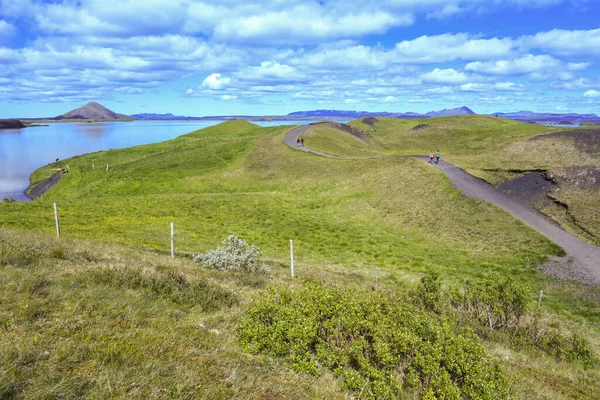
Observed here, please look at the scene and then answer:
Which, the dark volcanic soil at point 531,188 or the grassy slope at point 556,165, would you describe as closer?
the grassy slope at point 556,165

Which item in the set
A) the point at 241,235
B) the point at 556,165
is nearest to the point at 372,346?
the point at 241,235

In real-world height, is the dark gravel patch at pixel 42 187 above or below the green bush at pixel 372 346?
below

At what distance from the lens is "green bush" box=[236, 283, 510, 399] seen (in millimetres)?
6621

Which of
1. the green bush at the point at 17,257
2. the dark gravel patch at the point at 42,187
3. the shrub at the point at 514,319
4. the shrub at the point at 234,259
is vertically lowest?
the dark gravel patch at the point at 42,187

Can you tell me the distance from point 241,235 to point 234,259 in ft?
35.3

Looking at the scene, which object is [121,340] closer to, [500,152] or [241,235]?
[241,235]

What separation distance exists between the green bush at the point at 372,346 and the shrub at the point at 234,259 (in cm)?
710

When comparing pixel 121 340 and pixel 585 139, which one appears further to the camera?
pixel 585 139

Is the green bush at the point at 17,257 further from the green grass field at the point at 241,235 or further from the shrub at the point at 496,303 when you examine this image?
the shrub at the point at 496,303

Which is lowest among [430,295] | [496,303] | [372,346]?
[496,303]

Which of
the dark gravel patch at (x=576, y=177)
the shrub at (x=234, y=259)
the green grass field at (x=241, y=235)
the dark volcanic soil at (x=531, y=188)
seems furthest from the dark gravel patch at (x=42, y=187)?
the dark gravel patch at (x=576, y=177)

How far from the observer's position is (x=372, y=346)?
735 centimetres

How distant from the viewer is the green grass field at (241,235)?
596 cm

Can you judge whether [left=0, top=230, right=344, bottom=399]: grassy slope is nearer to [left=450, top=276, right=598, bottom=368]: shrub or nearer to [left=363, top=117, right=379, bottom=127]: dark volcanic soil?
[left=450, top=276, right=598, bottom=368]: shrub
